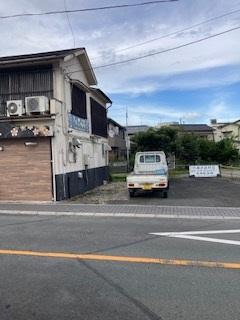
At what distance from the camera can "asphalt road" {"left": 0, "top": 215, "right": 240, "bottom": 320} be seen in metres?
4.93

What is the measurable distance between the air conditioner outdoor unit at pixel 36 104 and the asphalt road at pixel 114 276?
7122 mm

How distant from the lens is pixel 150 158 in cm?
2289

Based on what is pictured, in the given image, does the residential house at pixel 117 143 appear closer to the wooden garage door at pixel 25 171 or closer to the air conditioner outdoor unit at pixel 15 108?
the wooden garage door at pixel 25 171

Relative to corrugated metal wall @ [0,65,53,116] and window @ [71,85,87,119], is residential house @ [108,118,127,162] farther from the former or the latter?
corrugated metal wall @ [0,65,53,116]

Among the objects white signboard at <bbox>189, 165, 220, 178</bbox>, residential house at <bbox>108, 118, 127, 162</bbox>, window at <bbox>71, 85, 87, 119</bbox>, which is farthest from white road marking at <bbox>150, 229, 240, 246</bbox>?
residential house at <bbox>108, 118, 127, 162</bbox>

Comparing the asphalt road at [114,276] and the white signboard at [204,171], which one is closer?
the asphalt road at [114,276]

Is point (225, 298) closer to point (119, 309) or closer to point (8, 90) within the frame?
point (119, 309)

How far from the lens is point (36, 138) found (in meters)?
17.1

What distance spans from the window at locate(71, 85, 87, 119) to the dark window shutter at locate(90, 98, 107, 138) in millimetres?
2442

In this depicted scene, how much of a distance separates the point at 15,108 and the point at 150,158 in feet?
28.5

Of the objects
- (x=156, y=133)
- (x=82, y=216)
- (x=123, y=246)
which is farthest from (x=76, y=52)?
(x=156, y=133)

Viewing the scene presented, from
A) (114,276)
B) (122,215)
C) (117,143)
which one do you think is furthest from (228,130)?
(114,276)

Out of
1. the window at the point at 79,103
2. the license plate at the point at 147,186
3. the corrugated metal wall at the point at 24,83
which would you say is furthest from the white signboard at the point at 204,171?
the corrugated metal wall at the point at 24,83

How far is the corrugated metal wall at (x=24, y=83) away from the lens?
58.1 ft
